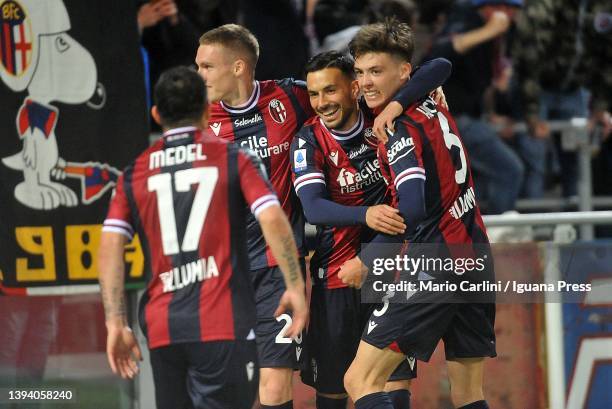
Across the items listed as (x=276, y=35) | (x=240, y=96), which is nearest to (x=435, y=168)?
(x=240, y=96)

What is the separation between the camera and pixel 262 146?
20.9 feet

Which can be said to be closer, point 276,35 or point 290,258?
point 290,258

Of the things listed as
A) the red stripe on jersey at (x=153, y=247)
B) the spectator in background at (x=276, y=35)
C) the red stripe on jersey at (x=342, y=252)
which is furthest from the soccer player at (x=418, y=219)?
the spectator in background at (x=276, y=35)

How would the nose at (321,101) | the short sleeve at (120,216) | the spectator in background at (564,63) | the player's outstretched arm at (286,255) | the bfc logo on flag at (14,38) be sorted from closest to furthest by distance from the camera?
the player's outstretched arm at (286,255), the short sleeve at (120,216), the nose at (321,101), the bfc logo on flag at (14,38), the spectator in background at (564,63)

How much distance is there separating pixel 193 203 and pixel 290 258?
1.51 feet

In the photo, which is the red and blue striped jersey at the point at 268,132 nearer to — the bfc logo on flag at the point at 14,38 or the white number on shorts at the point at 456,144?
the white number on shorts at the point at 456,144

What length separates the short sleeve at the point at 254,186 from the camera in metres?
4.90

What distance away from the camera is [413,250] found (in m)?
6.04

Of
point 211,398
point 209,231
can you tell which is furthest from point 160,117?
point 211,398

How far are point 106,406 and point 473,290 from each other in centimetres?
258

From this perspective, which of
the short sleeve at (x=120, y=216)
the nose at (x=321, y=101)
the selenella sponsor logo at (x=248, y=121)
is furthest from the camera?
the selenella sponsor logo at (x=248, y=121)

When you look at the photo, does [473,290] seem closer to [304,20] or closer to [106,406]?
[106,406]

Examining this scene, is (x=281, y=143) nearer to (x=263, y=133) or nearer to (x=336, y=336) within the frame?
(x=263, y=133)

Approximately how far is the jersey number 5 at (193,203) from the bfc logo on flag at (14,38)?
234 cm
